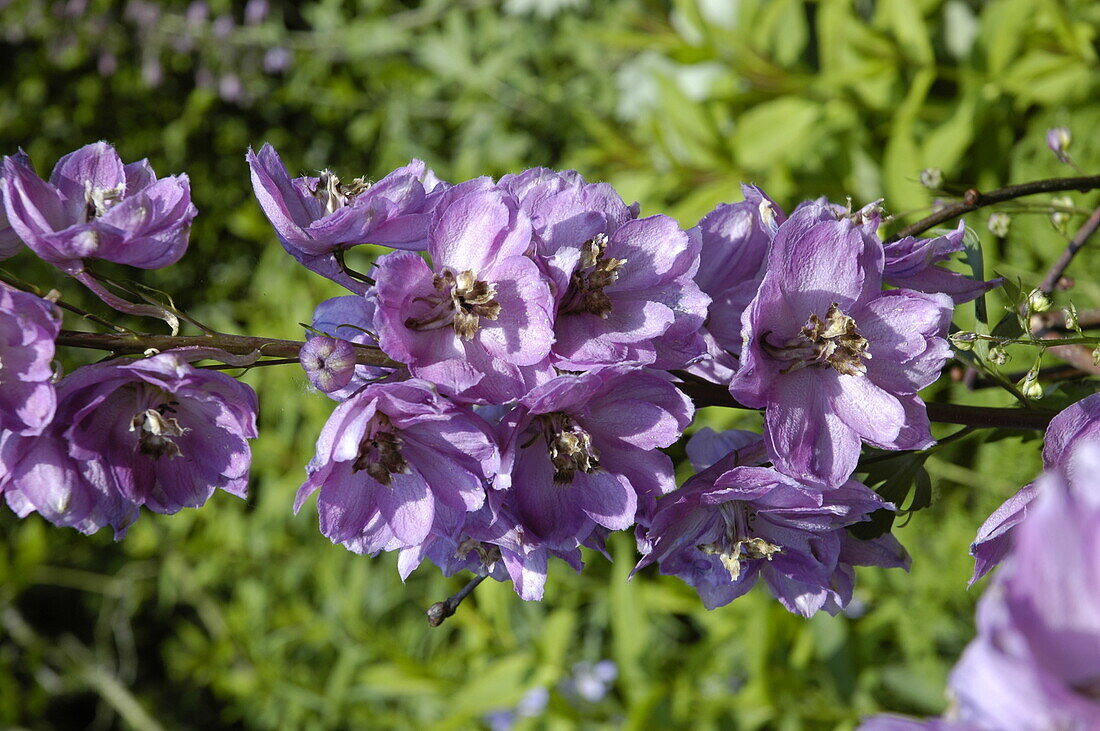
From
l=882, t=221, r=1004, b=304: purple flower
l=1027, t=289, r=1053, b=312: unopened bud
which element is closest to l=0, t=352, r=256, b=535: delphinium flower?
l=882, t=221, r=1004, b=304: purple flower

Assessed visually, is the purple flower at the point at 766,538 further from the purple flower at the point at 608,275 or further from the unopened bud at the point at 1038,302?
the unopened bud at the point at 1038,302

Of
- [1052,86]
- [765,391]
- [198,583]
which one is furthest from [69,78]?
[765,391]

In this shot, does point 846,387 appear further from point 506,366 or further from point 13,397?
point 13,397

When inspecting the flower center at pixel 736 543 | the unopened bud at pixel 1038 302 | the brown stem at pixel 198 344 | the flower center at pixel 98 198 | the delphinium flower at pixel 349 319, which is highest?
the flower center at pixel 98 198

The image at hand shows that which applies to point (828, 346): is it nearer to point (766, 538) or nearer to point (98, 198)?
point (766, 538)

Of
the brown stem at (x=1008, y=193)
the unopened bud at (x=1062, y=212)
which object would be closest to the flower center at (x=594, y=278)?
the brown stem at (x=1008, y=193)
